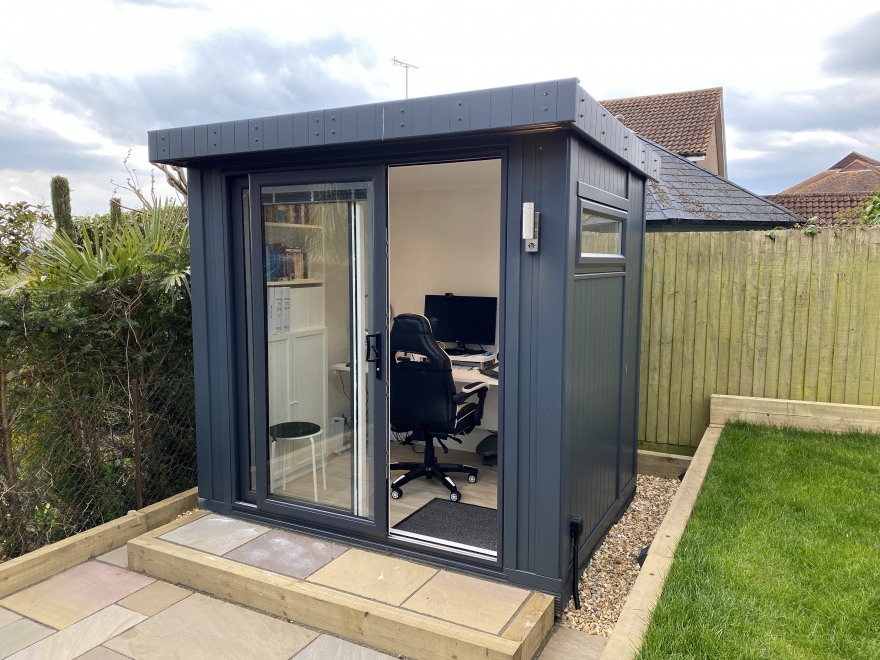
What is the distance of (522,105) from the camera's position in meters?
2.43

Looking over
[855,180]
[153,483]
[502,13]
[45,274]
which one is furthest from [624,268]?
[855,180]

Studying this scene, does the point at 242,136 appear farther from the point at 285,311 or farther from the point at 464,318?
the point at 464,318

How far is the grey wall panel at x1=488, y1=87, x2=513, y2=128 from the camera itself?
8.04 ft

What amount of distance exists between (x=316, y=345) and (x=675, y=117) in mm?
11860

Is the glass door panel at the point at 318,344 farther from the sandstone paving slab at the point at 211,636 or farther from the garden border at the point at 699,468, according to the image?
A: the garden border at the point at 699,468

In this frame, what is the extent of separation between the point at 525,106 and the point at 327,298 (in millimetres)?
1411

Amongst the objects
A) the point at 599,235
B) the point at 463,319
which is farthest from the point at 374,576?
the point at 463,319

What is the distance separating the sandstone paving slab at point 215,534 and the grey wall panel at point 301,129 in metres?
2.03

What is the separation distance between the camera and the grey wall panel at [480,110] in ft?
8.17

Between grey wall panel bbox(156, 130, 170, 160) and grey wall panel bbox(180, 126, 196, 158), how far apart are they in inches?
4.1

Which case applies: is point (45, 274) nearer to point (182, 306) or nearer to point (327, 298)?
point (182, 306)

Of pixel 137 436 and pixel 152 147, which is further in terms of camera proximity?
pixel 137 436

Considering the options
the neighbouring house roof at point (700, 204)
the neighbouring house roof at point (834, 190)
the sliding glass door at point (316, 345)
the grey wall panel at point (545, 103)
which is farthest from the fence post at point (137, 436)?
the neighbouring house roof at point (834, 190)

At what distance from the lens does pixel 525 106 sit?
7.95 feet
